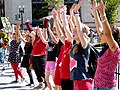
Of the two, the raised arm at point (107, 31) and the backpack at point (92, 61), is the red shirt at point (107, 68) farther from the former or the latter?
the backpack at point (92, 61)

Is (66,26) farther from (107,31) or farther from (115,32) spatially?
(107,31)

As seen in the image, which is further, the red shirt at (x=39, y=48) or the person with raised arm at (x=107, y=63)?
the red shirt at (x=39, y=48)

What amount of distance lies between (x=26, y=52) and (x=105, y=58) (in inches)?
259

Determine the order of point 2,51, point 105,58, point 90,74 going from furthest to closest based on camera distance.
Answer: point 2,51, point 90,74, point 105,58

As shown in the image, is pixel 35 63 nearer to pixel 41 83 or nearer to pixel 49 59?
pixel 41 83

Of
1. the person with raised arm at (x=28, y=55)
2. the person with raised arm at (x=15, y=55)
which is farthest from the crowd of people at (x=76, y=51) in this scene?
the person with raised arm at (x=15, y=55)

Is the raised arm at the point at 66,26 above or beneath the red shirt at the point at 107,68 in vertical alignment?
above

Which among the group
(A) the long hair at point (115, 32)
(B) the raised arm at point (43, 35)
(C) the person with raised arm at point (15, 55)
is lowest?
(C) the person with raised arm at point (15, 55)

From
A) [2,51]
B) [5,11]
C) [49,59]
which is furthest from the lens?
[5,11]

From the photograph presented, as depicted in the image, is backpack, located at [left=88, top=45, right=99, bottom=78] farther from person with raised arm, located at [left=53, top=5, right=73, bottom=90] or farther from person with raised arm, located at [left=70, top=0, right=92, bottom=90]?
person with raised arm, located at [left=53, top=5, right=73, bottom=90]

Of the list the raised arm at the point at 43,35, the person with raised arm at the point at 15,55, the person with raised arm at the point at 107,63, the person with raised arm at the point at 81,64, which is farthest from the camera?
the person with raised arm at the point at 15,55

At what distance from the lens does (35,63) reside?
9.98 m

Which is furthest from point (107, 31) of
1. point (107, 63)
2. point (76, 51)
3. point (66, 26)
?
point (66, 26)

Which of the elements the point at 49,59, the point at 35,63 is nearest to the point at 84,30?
the point at 49,59
